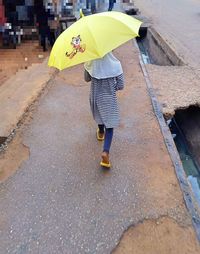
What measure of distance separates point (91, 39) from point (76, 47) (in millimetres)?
179

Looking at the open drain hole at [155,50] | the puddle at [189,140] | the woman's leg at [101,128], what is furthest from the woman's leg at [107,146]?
the open drain hole at [155,50]

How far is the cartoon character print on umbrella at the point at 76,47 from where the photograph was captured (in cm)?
350

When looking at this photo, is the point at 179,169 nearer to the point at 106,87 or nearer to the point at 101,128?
the point at 101,128

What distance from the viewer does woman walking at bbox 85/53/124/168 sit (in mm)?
3889

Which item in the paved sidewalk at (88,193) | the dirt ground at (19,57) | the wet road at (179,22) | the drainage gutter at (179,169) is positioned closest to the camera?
the paved sidewalk at (88,193)

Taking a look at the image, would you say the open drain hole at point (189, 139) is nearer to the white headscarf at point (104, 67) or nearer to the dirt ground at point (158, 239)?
the dirt ground at point (158, 239)

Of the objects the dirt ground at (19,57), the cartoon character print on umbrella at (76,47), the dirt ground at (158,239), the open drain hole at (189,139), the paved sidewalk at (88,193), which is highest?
the cartoon character print on umbrella at (76,47)

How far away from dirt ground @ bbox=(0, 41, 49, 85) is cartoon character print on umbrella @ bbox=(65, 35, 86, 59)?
5.04 m

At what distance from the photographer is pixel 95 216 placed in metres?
3.58

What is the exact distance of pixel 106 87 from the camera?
401 centimetres

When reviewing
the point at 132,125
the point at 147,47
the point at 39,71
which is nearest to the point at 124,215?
the point at 132,125

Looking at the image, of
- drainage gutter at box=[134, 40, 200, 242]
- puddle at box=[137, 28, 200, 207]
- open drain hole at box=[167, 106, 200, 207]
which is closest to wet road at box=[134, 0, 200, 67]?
puddle at box=[137, 28, 200, 207]

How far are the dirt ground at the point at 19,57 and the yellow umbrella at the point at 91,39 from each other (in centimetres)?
494

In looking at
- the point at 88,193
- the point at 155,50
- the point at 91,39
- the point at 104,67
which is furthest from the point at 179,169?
the point at 155,50
